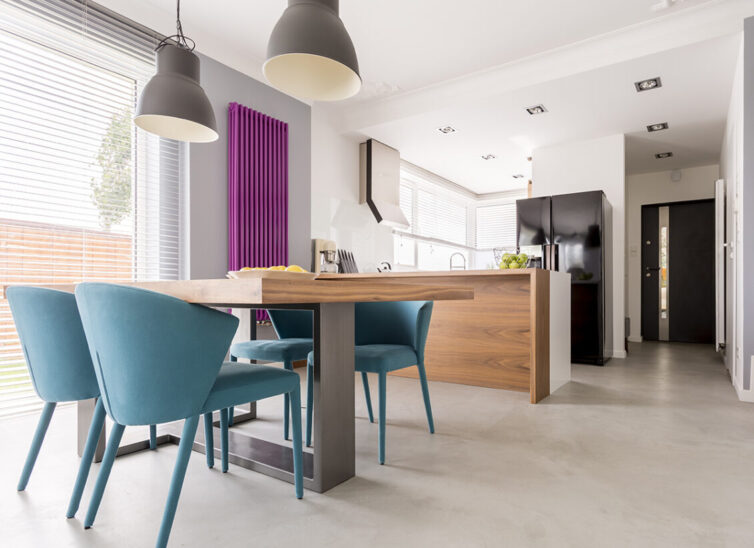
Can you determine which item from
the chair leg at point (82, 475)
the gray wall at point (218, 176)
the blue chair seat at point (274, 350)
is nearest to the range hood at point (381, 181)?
the gray wall at point (218, 176)

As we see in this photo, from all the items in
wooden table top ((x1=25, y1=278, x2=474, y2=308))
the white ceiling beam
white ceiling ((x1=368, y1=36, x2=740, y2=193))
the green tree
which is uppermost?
the white ceiling beam

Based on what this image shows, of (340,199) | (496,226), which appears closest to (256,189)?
(340,199)

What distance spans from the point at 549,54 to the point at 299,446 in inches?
155

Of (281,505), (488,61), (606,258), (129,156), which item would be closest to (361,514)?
(281,505)

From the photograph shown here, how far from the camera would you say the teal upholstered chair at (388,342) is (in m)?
1.92

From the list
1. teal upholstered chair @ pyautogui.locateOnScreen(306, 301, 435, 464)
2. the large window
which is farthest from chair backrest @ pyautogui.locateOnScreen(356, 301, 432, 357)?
the large window

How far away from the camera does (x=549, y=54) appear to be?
159 inches

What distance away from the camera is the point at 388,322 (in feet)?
7.86

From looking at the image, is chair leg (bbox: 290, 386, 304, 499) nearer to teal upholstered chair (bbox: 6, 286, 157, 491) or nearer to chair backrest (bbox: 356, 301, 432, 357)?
teal upholstered chair (bbox: 6, 286, 157, 491)

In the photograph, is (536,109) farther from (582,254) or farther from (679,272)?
(679,272)

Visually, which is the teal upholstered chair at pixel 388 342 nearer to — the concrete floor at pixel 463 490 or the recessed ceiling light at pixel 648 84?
the concrete floor at pixel 463 490

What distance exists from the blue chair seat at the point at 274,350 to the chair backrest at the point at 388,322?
0.31m

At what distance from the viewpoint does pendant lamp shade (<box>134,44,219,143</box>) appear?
2.22 metres

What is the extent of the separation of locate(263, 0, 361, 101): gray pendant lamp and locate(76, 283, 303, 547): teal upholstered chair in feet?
A: 3.41
